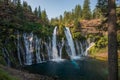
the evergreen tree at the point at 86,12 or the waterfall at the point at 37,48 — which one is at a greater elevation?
the evergreen tree at the point at 86,12

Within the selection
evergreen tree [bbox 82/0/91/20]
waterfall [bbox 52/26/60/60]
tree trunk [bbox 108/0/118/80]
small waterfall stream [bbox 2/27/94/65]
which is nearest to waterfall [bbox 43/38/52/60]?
small waterfall stream [bbox 2/27/94/65]

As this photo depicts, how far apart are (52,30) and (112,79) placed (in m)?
42.6

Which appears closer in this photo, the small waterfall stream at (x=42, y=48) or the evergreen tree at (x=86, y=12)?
the small waterfall stream at (x=42, y=48)

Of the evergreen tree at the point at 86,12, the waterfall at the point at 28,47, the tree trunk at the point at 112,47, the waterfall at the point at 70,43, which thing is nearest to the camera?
the tree trunk at the point at 112,47

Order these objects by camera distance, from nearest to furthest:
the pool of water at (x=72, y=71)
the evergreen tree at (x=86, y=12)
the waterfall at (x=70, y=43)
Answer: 1. the pool of water at (x=72, y=71)
2. the waterfall at (x=70, y=43)
3. the evergreen tree at (x=86, y=12)

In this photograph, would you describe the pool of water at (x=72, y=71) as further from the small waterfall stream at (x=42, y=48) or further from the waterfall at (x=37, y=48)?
the waterfall at (x=37, y=48)

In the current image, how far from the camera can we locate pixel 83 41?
58.1m

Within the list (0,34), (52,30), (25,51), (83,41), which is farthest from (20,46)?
(83,41)

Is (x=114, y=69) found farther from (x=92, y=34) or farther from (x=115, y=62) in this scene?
(x=92, y=34)

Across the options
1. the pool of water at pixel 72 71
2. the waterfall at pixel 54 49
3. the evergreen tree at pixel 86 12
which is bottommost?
the pool of water at pixel 72 71

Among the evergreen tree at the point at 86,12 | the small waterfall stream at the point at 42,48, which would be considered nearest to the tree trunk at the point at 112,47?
the small waterfall stream at the point at 42,48

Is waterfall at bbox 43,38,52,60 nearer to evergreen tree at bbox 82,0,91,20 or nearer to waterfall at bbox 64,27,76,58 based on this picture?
waterfall at bbox 64,27,76,58

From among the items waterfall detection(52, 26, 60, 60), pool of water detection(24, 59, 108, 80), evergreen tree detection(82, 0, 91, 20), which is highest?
evergreen tree detection(82, 0, 91, 20)

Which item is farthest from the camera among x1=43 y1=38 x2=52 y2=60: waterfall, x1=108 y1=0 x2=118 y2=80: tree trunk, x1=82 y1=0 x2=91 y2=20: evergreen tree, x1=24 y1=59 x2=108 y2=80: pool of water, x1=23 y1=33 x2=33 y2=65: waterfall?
x1=82 y1=0 x2=91 y2=20: evergreen tree
